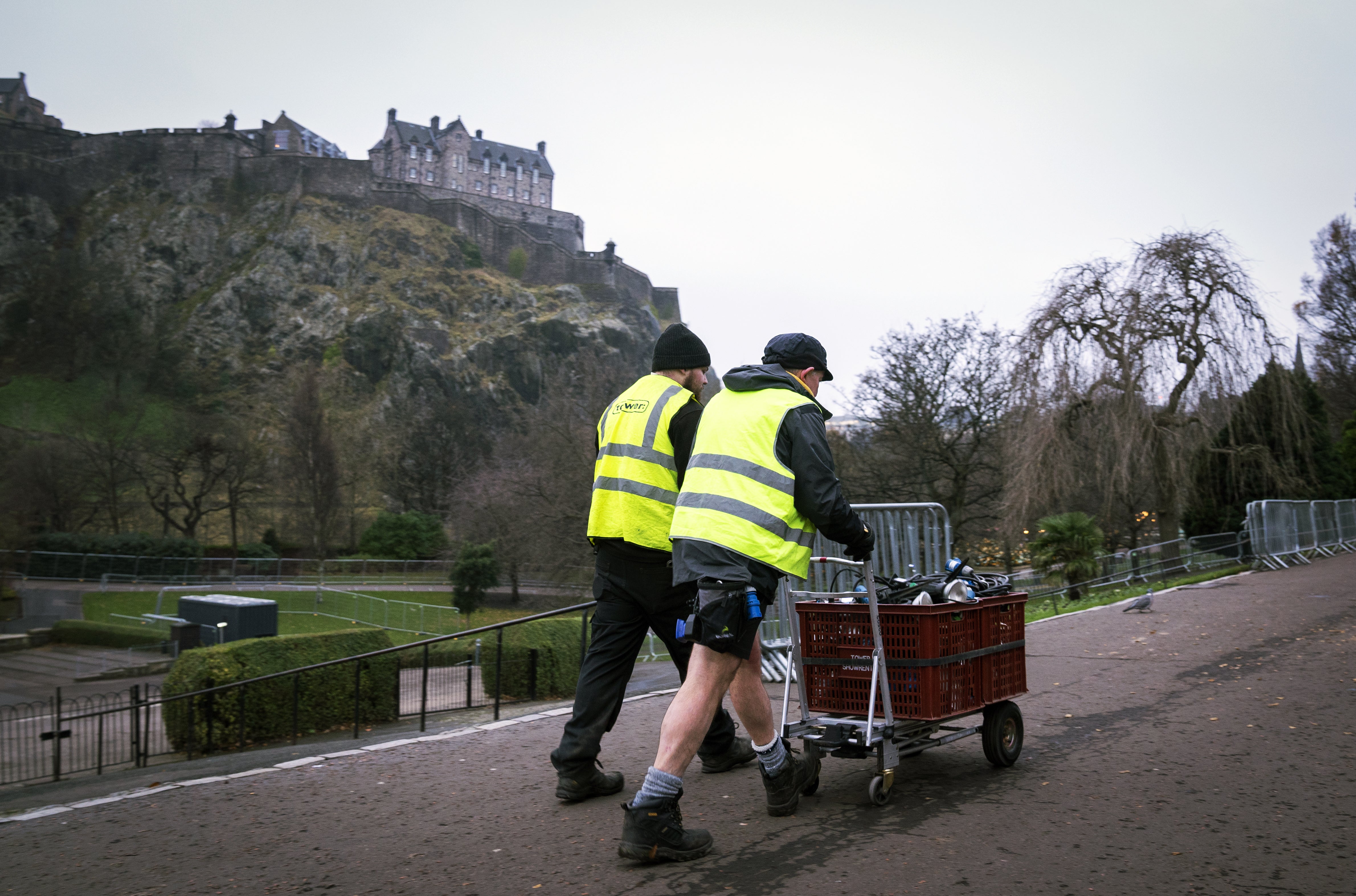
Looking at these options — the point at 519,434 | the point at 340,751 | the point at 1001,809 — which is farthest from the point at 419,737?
the point at 519,434

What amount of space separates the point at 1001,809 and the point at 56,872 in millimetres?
3701

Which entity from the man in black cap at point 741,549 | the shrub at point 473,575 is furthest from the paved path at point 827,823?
the shrub at point 473,575

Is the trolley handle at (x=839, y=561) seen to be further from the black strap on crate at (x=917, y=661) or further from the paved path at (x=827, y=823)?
the paved path at (x=827, y=823)

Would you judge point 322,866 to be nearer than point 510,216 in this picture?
Yes

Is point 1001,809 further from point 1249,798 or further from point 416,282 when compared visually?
point 416,282

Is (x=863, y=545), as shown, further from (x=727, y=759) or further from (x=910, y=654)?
(x=727, y=759)

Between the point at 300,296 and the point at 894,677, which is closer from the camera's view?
the point at 894,677

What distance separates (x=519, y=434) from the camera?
56.1 meters

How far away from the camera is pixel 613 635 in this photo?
4.32 m

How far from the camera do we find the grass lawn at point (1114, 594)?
50.3 ft

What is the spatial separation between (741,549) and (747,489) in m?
0.24

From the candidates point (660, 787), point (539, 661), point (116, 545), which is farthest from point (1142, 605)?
point (116, 545)

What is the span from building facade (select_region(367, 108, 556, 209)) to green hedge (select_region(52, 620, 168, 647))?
289ft

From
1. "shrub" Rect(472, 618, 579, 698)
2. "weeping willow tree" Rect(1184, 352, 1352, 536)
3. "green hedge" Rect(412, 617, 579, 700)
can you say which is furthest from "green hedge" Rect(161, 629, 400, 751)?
"weeping willow tree" Rect(1184, 352, 1352, 536)
